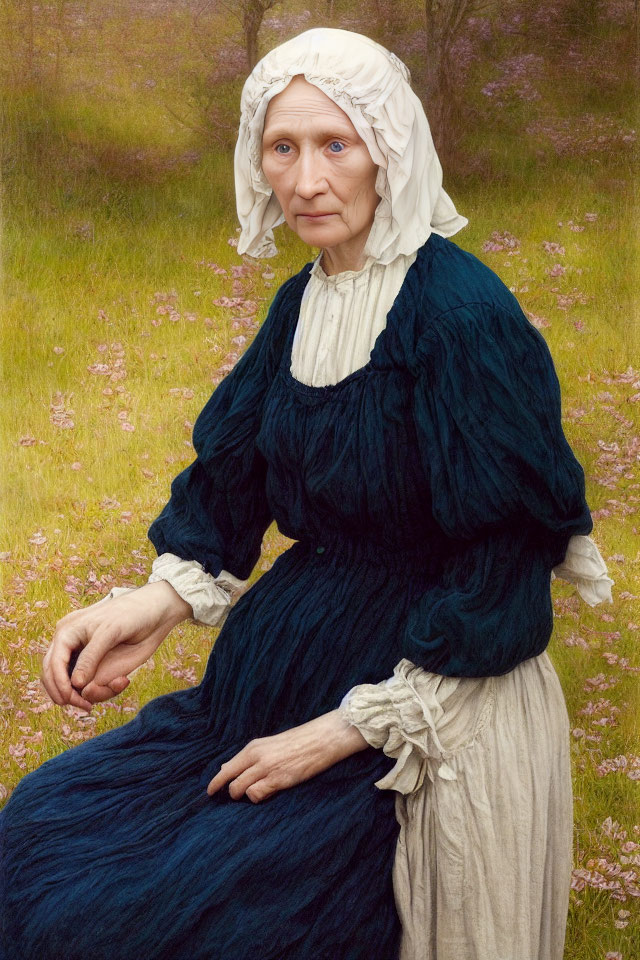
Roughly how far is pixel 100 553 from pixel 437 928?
1.32m

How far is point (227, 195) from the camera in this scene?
2.56m

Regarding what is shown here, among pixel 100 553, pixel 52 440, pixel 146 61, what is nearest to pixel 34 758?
pixel 100 553

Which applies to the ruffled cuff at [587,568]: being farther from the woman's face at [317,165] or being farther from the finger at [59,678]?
the finger at [59,678]

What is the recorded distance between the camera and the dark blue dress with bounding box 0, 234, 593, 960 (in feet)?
4.41

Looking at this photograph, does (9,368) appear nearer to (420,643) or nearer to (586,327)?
(586,327)

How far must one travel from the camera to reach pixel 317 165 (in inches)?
55.8

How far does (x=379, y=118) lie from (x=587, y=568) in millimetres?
577

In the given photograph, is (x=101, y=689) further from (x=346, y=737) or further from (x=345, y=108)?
(x=345, y=108)

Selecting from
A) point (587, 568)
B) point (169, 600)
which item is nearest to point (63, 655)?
point (169, 600)

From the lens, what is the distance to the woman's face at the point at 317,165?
Result: 1.40 metres

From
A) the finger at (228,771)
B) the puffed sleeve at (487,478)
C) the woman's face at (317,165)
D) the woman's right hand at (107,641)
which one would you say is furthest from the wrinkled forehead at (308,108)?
the finger at (228,771)

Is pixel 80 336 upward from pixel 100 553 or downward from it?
upward

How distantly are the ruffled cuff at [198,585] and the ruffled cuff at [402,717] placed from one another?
303 millimetres

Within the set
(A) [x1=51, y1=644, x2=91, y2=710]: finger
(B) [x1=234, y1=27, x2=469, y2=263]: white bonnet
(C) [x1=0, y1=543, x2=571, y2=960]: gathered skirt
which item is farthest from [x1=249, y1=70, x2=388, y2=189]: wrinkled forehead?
(A) [x1=51, y1=644, x2=91, y2=710]: finger
